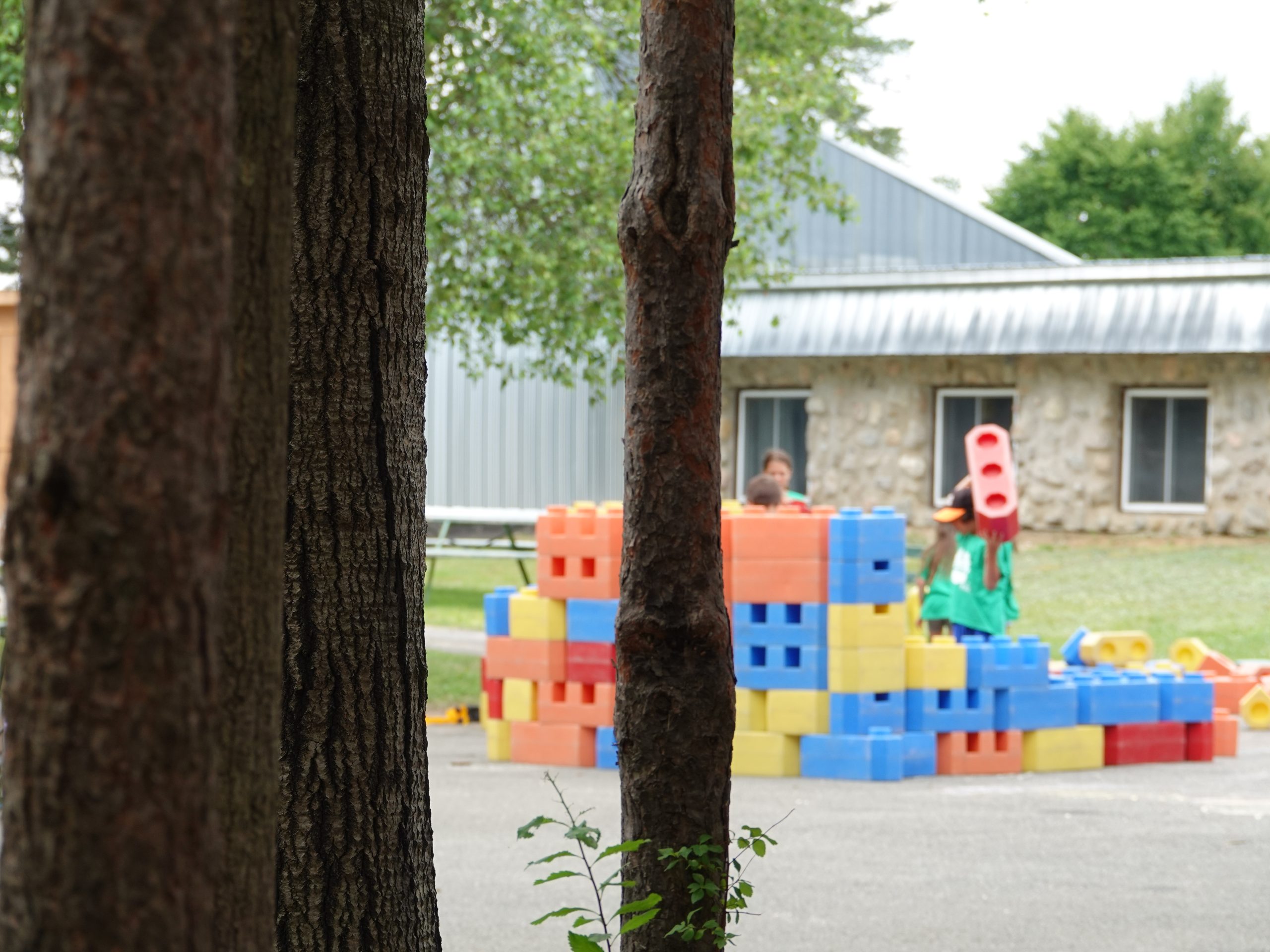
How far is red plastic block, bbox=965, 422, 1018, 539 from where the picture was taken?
10.4 meters

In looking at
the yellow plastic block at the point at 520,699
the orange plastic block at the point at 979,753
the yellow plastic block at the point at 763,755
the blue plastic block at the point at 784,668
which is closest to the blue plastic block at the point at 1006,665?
the orange plastic block at the point at 979,753

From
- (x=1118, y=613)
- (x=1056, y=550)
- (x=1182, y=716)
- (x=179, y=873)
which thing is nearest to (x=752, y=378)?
(x=1056, y=550)

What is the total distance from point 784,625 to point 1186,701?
2707mm

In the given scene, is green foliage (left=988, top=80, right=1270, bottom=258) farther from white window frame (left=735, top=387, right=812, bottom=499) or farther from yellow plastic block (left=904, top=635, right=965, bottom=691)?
yellow plastic block (left=904, top=635, right=965, bottom=691)

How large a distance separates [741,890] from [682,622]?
653 mm

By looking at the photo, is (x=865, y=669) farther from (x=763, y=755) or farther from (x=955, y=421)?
(x=955, y=421)

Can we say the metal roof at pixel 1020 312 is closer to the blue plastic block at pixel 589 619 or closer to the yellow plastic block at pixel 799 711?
the blue plastic block at pixel 589 619

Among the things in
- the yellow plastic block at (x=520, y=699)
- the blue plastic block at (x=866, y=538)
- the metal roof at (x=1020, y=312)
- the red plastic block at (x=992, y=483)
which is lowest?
the yellow plastic block at (x=520, y=699)

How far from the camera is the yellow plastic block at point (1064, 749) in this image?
381 inches

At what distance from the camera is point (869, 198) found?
2481 cm

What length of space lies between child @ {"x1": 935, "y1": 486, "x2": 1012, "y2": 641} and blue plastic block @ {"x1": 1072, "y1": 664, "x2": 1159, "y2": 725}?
0.71 m

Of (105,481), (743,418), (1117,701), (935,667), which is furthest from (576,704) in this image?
(743,418)

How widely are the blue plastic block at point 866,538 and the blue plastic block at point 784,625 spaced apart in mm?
337

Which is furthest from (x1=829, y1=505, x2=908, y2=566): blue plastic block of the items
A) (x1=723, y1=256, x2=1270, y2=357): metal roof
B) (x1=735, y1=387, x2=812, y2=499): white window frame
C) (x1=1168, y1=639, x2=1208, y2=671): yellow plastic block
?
(x1=735, y1=387, x2=812, y2=499): white window frame
